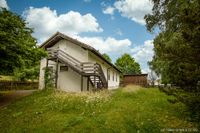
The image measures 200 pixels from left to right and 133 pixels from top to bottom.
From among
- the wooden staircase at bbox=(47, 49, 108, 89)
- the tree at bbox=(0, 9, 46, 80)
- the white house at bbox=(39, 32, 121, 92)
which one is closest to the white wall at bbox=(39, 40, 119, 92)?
the white house at bbox=(39, 32, 121, 92)

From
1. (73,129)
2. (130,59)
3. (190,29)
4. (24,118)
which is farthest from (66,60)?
(130,59)

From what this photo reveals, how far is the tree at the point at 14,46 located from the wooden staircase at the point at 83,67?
423 cm

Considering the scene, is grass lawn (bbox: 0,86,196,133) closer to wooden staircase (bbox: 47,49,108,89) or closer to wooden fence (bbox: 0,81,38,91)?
wooden staircase (bbox: 47,49,108,89)

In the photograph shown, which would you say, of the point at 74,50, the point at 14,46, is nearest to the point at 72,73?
the point at 74,50

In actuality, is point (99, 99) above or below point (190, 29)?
below

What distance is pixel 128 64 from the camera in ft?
270

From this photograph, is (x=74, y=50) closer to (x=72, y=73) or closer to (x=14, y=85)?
(x=72, y=73)

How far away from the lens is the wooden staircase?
2456 cm

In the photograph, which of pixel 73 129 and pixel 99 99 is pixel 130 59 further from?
pixel 73 129

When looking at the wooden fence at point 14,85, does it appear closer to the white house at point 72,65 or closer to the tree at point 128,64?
the white house at point 72,65

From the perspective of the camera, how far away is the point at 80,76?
2652cm

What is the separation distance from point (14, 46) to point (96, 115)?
32.6 feet

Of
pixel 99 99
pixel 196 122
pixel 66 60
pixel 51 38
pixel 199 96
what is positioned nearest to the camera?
pixel 199 96

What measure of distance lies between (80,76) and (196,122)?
56.3 ft
